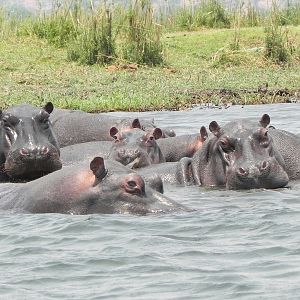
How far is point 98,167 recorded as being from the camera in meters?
7.48

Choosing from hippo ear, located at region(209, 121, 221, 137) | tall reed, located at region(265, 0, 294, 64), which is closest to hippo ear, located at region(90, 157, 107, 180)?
hippo ear, located at region(209, 121, 221, 137)

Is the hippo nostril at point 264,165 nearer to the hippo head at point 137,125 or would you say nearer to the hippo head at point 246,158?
the hippo head at point 246,158

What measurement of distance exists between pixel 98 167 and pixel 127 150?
2.85 meters

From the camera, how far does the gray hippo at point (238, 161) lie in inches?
357

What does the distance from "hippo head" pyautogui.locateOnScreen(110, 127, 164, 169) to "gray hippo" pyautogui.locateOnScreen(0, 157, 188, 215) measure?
2480 millimetres

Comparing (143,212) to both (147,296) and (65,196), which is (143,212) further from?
(147,296)

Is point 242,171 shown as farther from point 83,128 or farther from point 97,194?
point 83,128

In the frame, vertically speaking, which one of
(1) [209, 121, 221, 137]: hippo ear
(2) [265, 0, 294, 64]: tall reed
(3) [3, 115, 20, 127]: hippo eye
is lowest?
(1) [209, 121, 221, 137]: hippo ear

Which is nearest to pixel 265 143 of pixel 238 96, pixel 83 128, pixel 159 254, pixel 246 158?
pixel 246 158

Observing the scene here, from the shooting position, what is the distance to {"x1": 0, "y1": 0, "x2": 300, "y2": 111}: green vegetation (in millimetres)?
16375

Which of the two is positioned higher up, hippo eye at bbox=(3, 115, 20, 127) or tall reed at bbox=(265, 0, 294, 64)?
tall reed at bbox=(265, 0, 294, 64)

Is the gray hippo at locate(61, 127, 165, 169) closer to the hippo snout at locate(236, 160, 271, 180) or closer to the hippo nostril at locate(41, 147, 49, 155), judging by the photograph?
the hippo nostril at locate(41, 147, 49, 155)

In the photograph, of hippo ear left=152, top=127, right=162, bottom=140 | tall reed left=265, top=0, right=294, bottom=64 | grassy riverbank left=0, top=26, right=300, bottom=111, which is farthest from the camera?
tall reed left=265, top=0, right=294, bottom=64

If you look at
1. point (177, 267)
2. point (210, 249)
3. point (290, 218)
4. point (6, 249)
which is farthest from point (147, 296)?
point (290, 218)
